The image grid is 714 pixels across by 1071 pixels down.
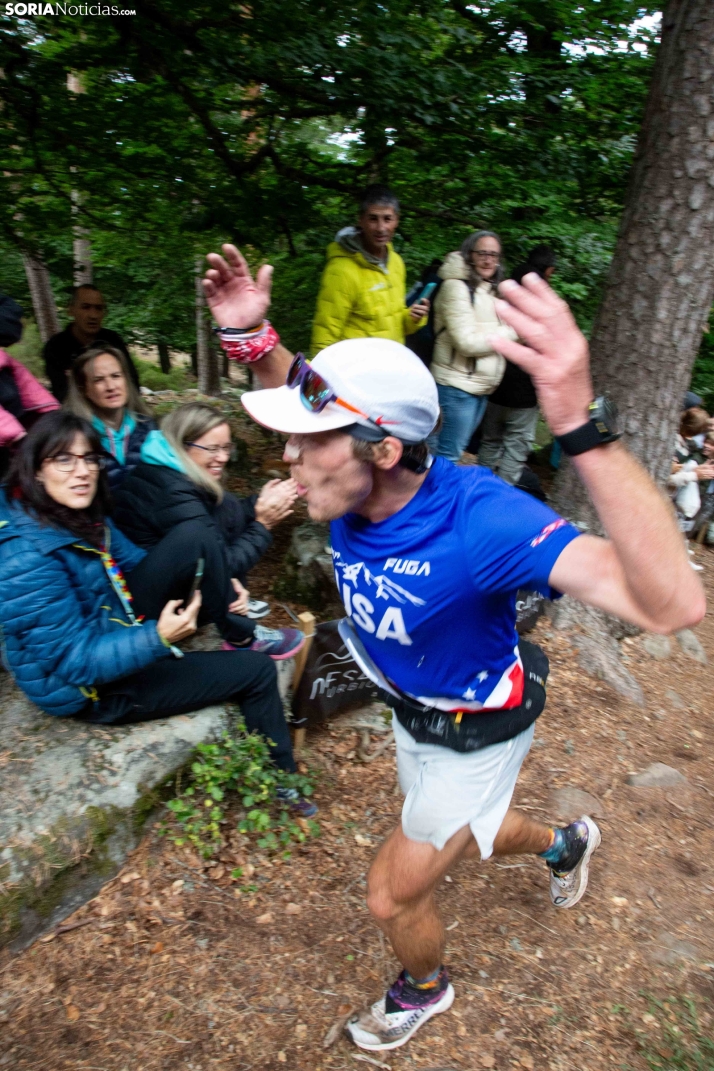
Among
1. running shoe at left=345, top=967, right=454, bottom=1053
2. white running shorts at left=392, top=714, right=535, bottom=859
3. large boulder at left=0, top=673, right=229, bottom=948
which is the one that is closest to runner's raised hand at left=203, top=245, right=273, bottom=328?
white running shorts at left=392, top=714, right=535, bottom=859

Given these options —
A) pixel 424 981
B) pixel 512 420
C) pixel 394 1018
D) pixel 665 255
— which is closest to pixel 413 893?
pixel 424 981

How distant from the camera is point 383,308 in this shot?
4.64 metres

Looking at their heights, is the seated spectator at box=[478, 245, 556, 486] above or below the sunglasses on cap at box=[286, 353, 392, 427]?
below

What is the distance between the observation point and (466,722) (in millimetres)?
2250

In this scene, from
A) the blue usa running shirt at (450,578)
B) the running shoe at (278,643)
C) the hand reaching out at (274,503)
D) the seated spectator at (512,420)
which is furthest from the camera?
the seated spectator at (512,420)

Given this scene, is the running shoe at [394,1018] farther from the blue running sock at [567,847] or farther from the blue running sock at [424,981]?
the blue running sock at [567,847]

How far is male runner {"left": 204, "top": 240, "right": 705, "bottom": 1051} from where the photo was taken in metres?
1.50

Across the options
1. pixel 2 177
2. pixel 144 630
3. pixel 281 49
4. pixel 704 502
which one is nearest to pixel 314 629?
pixel 144 630

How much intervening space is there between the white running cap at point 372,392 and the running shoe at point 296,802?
6.70 ft

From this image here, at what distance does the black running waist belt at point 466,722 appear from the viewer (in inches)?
88.4

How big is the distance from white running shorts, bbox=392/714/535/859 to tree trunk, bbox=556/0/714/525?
11.1ft

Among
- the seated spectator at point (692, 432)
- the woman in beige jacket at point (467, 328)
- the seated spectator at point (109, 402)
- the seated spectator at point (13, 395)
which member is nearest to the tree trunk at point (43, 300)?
the seated spectator at point (109, 402)

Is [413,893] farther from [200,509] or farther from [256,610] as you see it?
[256,610]

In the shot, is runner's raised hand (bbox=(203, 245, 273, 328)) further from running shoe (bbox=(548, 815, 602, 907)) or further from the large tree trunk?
the large tree trunk
